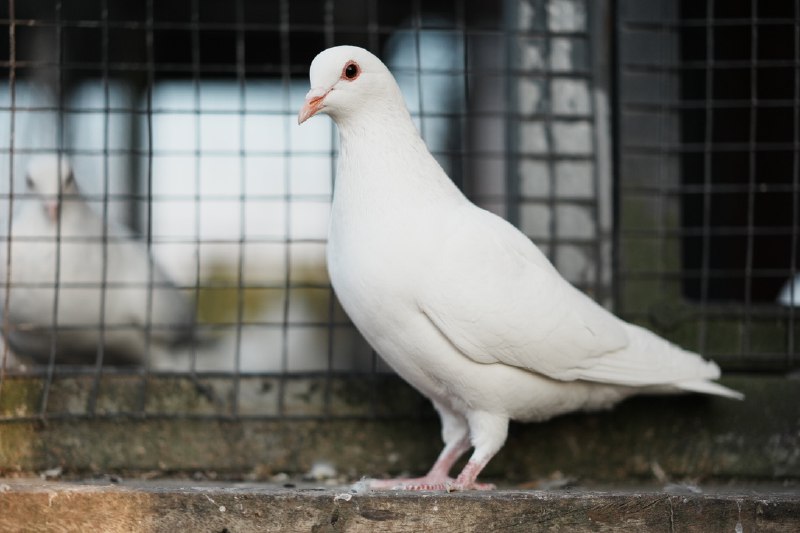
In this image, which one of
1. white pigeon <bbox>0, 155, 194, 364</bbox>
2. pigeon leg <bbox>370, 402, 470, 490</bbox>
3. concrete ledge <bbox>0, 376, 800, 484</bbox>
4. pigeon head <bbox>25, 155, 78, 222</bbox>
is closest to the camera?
pigeon leg <bbox>370, 402, 470, 490</bbox>

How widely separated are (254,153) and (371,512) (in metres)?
1.82

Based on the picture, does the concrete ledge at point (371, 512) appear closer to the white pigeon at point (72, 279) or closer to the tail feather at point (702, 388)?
the tail feather at point (702, 388)

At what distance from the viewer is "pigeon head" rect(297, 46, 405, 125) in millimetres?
3223

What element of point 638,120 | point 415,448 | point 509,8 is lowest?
point 415,448

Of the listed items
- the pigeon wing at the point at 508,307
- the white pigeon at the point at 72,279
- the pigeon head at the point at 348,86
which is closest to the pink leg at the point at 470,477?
the pigeon wing at the point at 508,307

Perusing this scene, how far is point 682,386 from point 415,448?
115 centimetres

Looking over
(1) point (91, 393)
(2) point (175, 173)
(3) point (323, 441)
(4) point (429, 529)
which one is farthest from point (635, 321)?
(2) point (175, 173)

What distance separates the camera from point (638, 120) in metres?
4.24

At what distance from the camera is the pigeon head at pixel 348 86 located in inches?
127

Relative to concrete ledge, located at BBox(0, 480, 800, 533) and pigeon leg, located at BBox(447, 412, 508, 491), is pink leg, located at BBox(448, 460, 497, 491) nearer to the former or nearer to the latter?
pigeon leg, located at BBox(447, 412, 508, 491)

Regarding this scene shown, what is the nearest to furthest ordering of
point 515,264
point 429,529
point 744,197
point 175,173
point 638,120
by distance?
1. point 429,529
2. point 515,264
3. point 638,120
4. point 744,197
5. point 175,173

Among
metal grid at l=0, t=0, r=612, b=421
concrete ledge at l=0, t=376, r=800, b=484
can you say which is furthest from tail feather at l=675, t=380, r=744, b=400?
metal grid at l=0, t=0, r=612, b=421

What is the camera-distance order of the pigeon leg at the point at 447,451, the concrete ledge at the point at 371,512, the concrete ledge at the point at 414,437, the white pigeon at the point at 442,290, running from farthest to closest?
the concrete ledge at the point at 414,437 → the pigeon leg at the point at 447,451 → the white pigeon at the point at 442,290 → the concrete ledge at the point at 371,512

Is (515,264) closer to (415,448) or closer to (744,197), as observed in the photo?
(415,448)
